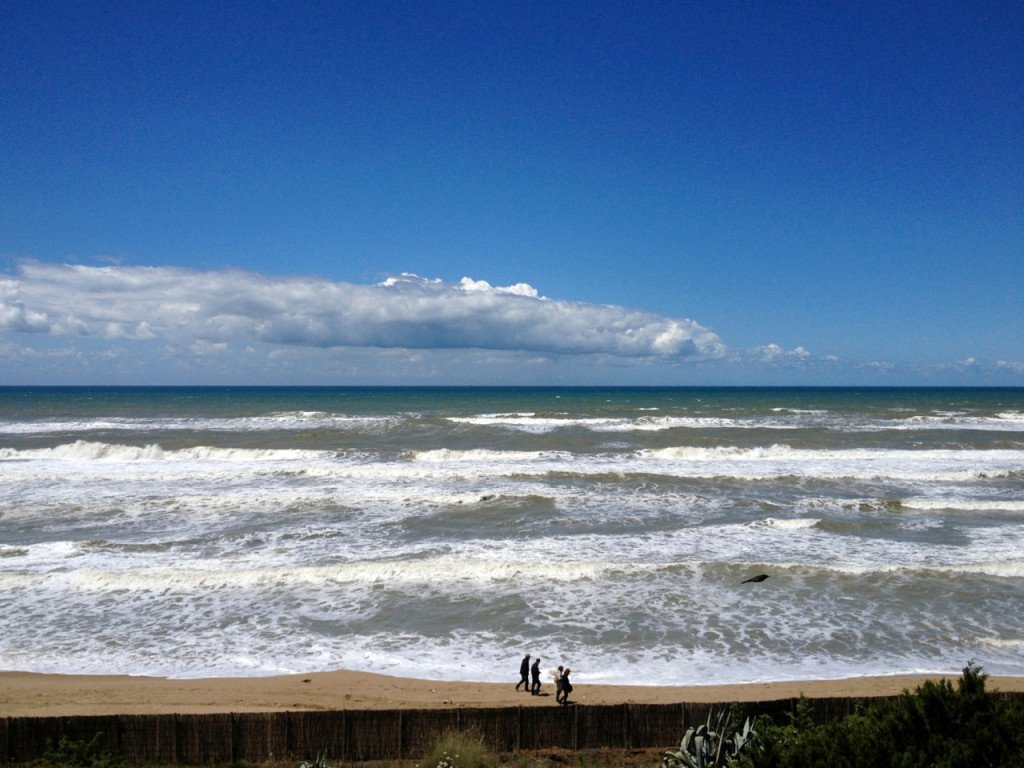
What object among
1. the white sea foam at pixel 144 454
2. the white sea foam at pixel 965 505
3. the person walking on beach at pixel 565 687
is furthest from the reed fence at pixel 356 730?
the white sea foam at pixel 144 454

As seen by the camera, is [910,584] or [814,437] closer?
[910,584]

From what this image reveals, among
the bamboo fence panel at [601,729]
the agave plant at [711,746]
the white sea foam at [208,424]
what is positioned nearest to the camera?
the agave plant at [711,746]

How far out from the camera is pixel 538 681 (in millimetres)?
9836

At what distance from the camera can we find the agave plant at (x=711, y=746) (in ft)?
23.0

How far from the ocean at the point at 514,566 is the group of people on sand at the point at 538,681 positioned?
26.6 inches

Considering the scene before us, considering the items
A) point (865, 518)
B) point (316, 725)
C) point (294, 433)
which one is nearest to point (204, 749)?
point (316, 725)

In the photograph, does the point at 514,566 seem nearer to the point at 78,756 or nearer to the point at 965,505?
the point at 78,756

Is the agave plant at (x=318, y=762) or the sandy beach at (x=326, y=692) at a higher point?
the agave plant at (x=318, y=762)

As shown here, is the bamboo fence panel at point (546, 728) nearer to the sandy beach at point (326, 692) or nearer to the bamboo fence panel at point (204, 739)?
the sandy beach at point (326, 692)

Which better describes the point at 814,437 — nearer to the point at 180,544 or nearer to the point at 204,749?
the point at 180,544

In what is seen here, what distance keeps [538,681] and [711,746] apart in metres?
3.20

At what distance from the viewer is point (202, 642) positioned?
1212cm

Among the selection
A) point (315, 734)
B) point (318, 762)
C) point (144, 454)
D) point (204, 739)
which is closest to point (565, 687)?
point (315, 734)

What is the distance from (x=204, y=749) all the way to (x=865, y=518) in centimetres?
1986
